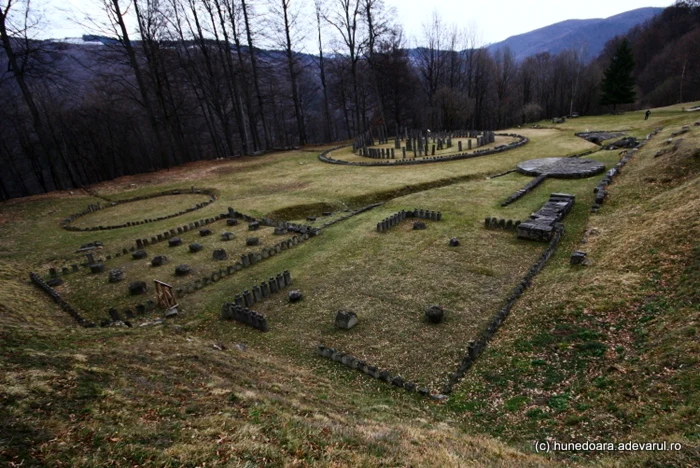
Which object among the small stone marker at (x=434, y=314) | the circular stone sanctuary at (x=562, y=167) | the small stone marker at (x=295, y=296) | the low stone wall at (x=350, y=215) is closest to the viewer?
the small stone marker at (x=434, y=314)

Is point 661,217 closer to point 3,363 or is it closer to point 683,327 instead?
Result: point 683,327

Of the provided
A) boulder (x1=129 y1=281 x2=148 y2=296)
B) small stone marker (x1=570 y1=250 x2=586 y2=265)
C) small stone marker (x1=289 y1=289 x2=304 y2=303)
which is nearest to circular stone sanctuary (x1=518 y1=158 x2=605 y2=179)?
small stone marker (x1=570 y1=250 x2=586 y2=265)

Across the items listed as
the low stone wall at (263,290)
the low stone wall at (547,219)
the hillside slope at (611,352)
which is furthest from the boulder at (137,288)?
the low stone wall at (547,219)

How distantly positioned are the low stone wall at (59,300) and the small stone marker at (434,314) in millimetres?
9640

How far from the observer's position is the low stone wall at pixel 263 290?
11180 mm

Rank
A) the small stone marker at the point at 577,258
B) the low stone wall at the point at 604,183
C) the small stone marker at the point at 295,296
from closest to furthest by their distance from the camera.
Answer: the small stone marker at the point at 577,258 < the small stone marker at the point at 295,296 < the low stone wall at the point at 604,183

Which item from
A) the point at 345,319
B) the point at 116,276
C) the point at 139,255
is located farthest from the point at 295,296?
the point at 139,255

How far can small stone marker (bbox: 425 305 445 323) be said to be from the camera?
9422 millimetres

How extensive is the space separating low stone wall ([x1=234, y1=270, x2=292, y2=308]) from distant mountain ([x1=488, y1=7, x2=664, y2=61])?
15936 centimetres

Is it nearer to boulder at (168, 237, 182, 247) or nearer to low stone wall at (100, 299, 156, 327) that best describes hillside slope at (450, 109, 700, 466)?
low stone wall at (100, 299, 156, 327)

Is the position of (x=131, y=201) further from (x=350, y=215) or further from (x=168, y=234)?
(x=350, y=215)

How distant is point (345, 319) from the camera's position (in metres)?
9.66

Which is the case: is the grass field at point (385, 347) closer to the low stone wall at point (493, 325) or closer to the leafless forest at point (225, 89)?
the low stone wall at point (493, 325)

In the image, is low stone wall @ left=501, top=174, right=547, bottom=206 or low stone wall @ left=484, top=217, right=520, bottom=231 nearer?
low stone wall @ left=484, top=217, right=520, bottom=231
